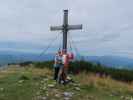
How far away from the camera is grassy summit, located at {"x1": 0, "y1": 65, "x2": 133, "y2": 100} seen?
55.7 feet

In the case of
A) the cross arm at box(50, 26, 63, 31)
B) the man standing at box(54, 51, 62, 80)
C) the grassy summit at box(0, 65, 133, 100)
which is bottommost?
the grassy summit at box(0, 65, 133, 100)

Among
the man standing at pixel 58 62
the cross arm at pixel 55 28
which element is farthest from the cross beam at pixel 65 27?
the man standing at pixel 58 62

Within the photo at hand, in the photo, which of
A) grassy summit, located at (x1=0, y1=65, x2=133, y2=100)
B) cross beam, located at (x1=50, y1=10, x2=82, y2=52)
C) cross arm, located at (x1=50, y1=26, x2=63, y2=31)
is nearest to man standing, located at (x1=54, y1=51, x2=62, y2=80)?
grassy summit, located at (x1=0, y1=65, x2=133, y2=100)

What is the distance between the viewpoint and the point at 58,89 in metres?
18.4

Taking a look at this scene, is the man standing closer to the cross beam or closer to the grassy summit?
the grassy summit

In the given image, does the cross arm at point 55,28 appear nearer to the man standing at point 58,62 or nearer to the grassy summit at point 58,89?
the man standing at point 58,62

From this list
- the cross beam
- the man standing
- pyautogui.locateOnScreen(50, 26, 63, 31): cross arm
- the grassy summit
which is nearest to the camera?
the grassy summit

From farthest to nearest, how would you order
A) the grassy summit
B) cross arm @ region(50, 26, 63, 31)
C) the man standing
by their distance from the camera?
cross arm @ region(50, 26, 63, 31)
the man standing
the grassy summit

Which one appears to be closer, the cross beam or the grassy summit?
the grassy summit

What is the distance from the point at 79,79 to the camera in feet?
73.9

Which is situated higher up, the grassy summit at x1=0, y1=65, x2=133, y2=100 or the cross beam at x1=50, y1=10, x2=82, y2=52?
the cross beam at x1=50, y1=10, x2=82, y2=52

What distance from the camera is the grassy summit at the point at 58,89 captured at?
17.0 m

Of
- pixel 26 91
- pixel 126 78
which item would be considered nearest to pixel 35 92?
pixel 26 91

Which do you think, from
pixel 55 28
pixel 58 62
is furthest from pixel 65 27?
pixel 58 62
